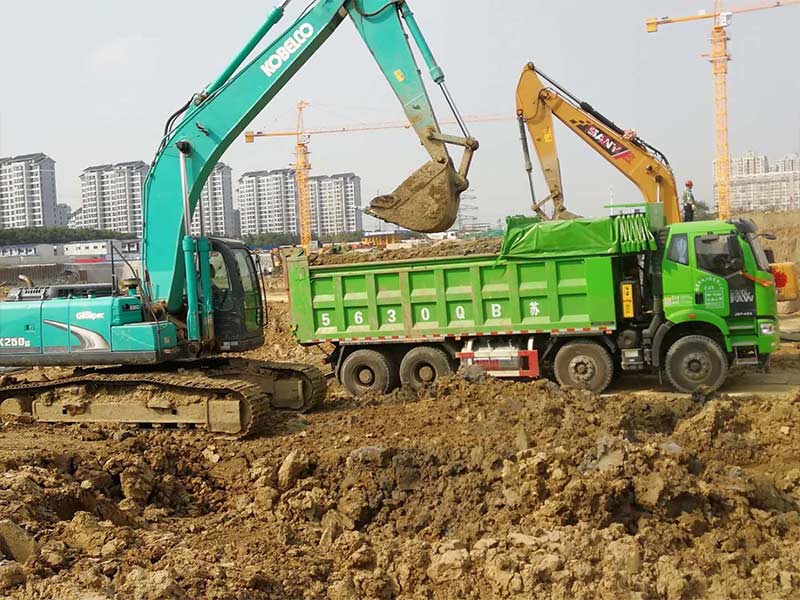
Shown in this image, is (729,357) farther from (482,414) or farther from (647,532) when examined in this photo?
(647,532)

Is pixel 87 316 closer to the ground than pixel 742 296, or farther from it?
farther from it

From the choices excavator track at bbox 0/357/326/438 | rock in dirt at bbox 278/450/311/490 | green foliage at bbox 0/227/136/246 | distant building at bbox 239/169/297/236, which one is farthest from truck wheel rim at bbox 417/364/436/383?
distant building at bbox 239/169/297/236

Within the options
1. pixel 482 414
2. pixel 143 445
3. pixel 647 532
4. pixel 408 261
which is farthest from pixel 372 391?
pixel 647 532

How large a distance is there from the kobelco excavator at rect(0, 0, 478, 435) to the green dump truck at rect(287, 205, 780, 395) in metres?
2.32

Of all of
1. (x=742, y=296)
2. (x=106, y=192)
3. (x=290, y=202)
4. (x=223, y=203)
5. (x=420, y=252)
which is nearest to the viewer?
(x=742, y=296)

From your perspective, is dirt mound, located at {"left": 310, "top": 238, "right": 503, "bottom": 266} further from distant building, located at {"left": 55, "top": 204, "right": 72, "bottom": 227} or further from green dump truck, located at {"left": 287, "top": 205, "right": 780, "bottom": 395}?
distant building, located at {"left": 55, "top": 204, "right": 72, "bottom": 227}

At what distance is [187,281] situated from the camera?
9.28 m

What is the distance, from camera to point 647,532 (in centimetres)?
546

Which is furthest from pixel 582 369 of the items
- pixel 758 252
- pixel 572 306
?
pixel 758 252

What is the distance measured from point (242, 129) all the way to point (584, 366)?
5636mm

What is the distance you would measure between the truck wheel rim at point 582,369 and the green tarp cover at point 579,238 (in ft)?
4.91

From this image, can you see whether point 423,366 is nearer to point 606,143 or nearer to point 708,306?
point 708,306

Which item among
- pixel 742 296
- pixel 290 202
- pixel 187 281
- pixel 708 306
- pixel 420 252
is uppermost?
pixel 290 202

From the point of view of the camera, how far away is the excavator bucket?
30.8 ft
